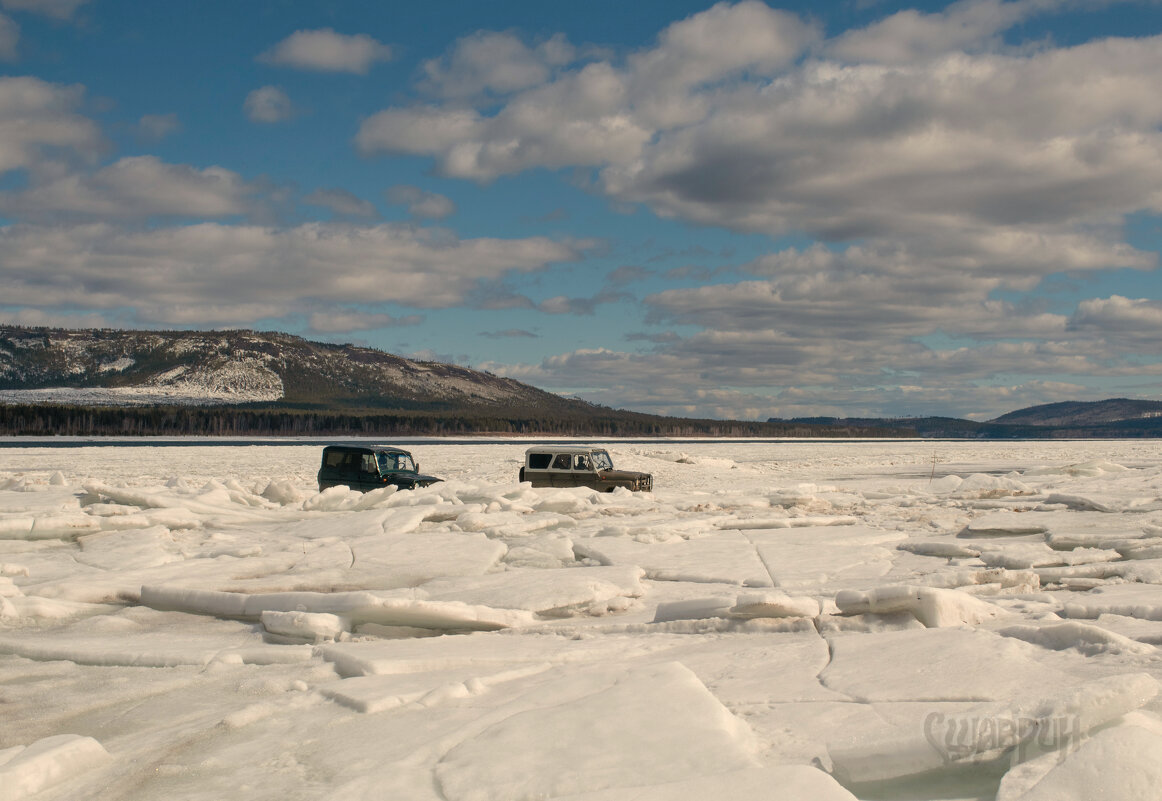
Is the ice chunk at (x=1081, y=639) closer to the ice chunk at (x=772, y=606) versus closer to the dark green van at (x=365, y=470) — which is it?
the ice chunk at (x=772, y=606)

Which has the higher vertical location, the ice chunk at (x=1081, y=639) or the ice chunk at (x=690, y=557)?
the ice chunk at (x=1081, y=639)

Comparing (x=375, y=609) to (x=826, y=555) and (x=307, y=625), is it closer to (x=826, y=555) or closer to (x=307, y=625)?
(x=307, y=625)

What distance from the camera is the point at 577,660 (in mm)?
6516

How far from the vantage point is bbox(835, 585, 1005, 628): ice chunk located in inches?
273

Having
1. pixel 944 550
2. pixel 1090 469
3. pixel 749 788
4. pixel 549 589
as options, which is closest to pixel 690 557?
pixel 549 589

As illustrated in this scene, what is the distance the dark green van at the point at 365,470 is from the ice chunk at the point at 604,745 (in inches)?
626

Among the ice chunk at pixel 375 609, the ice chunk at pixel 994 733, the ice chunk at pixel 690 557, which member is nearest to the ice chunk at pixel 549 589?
the ice chunk at pixel 375 609

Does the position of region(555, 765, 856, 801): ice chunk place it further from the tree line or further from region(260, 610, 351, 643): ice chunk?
the tree line

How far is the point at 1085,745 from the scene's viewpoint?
12.7ft

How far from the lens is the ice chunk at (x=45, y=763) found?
4180 millimetres

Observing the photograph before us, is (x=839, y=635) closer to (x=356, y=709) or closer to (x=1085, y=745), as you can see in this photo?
(x=1085, y=745)

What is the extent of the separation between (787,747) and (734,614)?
10.2ft

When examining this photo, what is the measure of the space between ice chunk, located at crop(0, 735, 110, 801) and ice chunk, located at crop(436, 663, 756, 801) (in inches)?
81.6

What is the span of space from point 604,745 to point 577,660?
216cm
